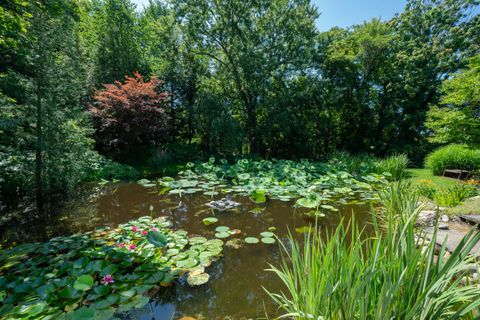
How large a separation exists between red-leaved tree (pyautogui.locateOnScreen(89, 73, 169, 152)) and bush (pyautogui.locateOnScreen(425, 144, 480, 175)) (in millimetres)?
8959

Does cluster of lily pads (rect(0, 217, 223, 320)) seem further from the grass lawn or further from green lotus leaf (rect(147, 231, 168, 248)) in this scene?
the grass lawn

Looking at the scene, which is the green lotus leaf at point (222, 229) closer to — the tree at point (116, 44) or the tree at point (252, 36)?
the tree at point (252, 36)

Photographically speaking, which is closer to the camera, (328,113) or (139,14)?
(328,113)

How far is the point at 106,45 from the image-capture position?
11.2m

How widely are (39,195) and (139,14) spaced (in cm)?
1780

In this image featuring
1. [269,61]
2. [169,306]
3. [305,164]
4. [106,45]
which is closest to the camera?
[169,306]

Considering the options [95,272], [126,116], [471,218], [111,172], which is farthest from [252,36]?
[95,272]

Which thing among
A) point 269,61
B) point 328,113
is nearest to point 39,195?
point 269,61

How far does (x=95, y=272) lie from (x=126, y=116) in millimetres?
6979

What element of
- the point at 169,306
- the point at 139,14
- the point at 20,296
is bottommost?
the point at 169,306

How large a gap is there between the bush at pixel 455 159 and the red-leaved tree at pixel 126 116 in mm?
8959

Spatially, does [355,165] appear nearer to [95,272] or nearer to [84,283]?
[95,272]

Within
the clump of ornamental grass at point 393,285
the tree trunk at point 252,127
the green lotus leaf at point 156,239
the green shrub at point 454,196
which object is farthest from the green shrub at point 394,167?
the green lotus leaf at point 156,239

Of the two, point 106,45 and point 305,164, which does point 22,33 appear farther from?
point 106,45
